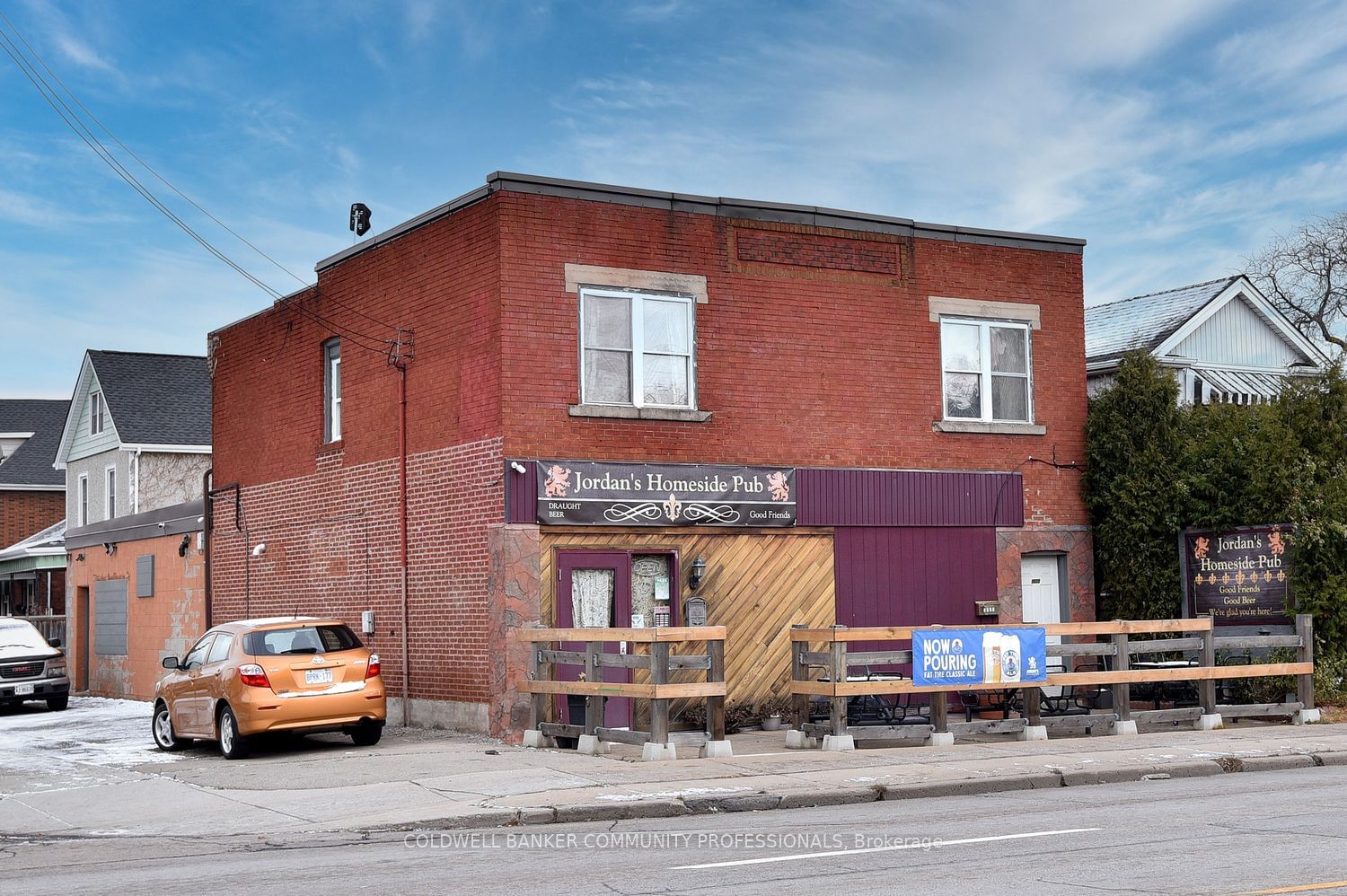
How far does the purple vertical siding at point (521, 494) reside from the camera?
17.9m

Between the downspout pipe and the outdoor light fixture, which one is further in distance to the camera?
the downspout pipe

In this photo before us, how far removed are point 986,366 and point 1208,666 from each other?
584cm

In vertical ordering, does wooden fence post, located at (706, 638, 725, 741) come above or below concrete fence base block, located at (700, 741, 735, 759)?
above

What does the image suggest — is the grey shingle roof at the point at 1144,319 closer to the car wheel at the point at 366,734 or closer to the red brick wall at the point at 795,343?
the red brick wall at the point at 795,343

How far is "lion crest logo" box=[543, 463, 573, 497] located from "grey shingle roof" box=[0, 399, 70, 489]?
115ft

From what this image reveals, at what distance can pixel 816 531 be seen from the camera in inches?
792

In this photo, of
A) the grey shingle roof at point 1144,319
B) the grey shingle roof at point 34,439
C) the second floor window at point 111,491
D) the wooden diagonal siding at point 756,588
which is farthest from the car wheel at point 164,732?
the grey shingle roof at point 34,439

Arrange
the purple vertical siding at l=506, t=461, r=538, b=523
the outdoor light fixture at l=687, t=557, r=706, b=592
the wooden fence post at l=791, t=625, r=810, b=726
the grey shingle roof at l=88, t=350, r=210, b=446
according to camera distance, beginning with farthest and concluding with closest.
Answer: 1. the grey shingle roof at l=88, t=350, r=210, b=446
2. the outdoor light fixture at l=687, t=557, r=706, b=592
3. the purple vertical siding at l=506, t=461, r=538, b=523
4. the wooden fence post at l=791, t=625, r=810, b=726

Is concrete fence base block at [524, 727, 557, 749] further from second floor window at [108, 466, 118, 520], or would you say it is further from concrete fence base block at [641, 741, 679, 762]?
second floor window at [108, 466, 118, 520]

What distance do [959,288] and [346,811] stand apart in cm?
1278

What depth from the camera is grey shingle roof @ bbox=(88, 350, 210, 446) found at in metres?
38.6

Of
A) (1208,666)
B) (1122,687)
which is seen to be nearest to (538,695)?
(1122,687)

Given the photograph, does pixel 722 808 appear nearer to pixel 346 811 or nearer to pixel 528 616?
pixel 346 811

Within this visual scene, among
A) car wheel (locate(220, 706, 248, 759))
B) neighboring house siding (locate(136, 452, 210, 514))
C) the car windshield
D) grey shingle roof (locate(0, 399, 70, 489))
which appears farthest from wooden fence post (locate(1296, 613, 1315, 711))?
grey shingle roof (locate(0, 399, 70, 489))
